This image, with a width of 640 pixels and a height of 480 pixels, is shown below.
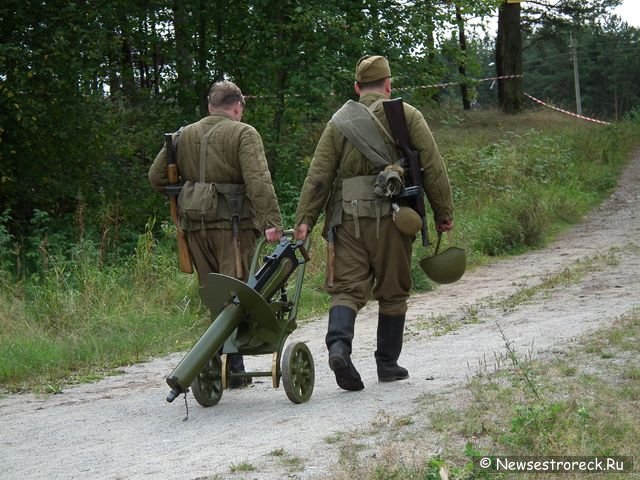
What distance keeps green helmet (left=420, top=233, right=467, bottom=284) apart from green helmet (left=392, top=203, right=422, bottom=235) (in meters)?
0.45

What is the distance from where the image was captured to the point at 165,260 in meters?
12.8

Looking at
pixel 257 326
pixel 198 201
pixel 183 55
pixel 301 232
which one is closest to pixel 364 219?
pixel 301 232

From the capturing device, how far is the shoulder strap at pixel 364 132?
282 inches

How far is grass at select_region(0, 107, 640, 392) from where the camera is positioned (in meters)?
9.52

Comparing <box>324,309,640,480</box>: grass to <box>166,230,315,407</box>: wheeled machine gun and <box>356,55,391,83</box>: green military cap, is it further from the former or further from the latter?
<box>356,55,391,83</box>: green military cap

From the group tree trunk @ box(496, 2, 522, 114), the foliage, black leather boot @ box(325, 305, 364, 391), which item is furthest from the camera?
the foliage

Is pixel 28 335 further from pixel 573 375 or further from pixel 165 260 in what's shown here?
pixel 573 375

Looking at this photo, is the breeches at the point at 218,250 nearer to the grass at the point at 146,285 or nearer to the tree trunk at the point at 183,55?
the grass at the point at 146,285

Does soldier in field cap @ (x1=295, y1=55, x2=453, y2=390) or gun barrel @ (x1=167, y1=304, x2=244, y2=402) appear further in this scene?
soldier in field cap @ (x1=295, y1=55, x2=453, y2=390)

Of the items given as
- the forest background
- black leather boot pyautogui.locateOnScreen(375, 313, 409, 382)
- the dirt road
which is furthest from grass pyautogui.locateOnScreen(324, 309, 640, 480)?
the forest background

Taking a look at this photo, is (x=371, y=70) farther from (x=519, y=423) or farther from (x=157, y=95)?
(x=157, y=95)

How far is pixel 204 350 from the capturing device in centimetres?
652

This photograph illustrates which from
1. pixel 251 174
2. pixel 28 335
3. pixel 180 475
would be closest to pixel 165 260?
pixel 28 335

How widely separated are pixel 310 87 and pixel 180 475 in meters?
12.8
